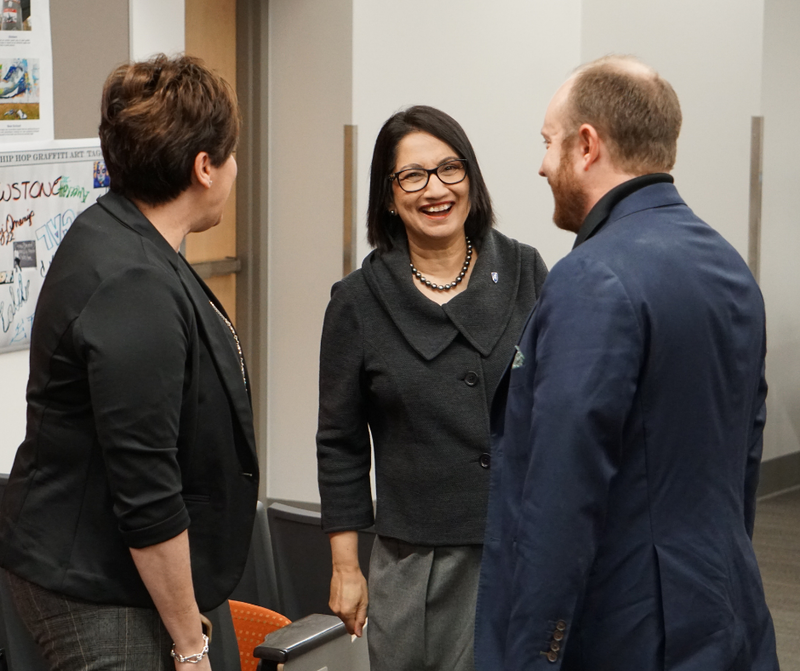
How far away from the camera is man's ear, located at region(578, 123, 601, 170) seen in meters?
1.41

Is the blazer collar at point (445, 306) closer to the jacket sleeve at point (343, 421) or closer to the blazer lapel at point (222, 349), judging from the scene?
the jacket sleeve at point (343, 421)

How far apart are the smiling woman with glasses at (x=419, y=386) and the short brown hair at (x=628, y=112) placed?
51 cm

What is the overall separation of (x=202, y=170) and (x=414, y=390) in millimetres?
549

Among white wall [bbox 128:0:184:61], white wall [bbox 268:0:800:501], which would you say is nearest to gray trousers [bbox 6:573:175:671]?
white wall [bbox 128:0:184:61]

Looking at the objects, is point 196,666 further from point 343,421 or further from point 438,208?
point 438,208

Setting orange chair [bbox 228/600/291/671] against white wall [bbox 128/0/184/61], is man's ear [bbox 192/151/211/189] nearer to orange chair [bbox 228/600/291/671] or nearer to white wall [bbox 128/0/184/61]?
orange chair [bbox 228/600/291/671]

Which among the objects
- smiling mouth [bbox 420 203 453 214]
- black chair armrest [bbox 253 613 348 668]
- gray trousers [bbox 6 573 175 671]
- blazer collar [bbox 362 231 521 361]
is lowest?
black chair armrest [bbox 253 613 348 668]

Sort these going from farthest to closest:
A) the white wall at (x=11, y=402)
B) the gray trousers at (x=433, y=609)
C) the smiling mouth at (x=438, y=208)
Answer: the white wall at (x=11, y=402), the smiling mouth at (x=438, y=208), the gray trousers at (x=433, y=609)

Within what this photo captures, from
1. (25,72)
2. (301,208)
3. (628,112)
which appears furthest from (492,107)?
(628,112)

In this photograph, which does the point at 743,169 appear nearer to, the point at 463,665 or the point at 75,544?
the point at 463,665

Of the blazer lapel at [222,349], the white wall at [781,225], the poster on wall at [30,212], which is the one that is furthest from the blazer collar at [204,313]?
the white wall at [781,225]

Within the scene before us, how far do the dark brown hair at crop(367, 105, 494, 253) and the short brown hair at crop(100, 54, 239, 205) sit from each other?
0.46 meters

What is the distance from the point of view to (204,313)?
4.97 ft

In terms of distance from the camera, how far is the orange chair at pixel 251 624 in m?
2.27
